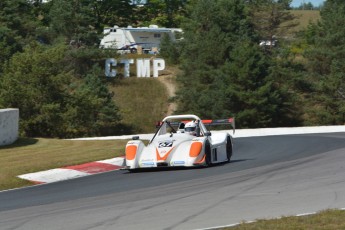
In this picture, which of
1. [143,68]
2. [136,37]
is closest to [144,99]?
[143,68]

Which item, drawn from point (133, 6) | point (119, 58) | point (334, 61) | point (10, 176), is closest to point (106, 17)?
point (133, 6)

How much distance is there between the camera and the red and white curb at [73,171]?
689 inches

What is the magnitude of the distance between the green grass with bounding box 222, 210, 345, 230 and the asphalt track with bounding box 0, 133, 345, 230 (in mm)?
569

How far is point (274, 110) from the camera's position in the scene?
7238 cm

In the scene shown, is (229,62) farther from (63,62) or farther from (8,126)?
(8,126)

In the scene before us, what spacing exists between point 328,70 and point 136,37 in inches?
1406

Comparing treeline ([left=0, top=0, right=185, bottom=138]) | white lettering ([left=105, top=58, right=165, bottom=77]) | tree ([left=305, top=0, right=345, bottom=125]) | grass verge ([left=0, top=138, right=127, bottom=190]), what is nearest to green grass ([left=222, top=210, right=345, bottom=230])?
grass verge ([left=0, top=138, right=127, bottom=190])

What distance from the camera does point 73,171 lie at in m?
18.7

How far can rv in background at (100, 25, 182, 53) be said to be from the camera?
346 feet

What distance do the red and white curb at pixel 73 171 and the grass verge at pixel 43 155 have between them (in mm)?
317

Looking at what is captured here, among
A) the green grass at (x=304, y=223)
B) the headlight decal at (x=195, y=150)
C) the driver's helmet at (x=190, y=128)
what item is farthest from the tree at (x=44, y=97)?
the green grass at (x=304, y=223)

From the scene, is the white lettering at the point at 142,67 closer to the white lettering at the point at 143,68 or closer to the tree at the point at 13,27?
the white lettering at the point at 143,68

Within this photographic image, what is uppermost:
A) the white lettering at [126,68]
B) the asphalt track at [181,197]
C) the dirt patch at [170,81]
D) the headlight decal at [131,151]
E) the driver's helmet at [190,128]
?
the white lettering at [126,68]

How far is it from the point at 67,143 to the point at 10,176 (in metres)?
10.5
